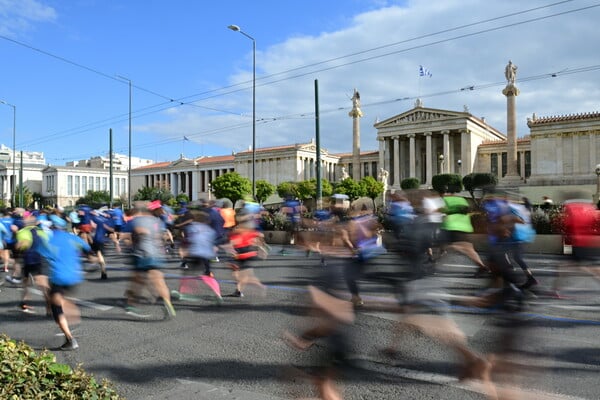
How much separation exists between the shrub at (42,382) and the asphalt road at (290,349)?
1506mm

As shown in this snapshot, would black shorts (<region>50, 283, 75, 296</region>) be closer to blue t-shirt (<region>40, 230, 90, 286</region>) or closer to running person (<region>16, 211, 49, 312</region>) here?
blue t-shirt (<region>40, 230, 90, 286</region>)

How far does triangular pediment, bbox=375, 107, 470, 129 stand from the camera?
208ft

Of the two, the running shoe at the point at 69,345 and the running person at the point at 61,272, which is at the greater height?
the running person at the point at 61,272

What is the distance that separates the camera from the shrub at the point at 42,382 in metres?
2.60

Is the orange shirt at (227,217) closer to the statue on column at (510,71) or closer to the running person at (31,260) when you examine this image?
the running person at (31,260)

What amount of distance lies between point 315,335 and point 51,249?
3.61 meters

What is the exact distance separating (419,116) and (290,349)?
64.8 metres

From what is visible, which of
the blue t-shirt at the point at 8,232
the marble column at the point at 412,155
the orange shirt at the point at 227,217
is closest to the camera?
the blue t-shirt at the point at 8,232

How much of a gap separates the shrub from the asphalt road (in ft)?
4.94

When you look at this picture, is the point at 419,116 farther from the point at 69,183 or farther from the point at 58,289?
the point at 69,183

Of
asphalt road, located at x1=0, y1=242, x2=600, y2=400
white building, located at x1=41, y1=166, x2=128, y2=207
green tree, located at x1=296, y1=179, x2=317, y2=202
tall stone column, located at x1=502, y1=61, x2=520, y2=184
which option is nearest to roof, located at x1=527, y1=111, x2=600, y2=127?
tall stone column, located at x1=502, y1=61, x2=520, y2=184

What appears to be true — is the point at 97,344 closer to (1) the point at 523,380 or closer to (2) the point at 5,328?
(2) the point at 5,328

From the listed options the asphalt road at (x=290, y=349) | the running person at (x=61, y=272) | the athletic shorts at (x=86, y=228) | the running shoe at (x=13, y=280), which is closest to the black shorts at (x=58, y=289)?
the running person at (x=61, y=272)

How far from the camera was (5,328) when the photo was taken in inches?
259
